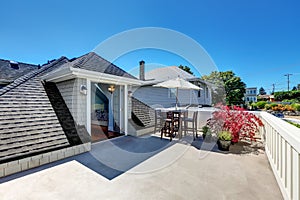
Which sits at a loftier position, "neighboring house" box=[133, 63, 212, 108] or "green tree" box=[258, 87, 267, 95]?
"green tree" box=[258, 87, 267, 95]

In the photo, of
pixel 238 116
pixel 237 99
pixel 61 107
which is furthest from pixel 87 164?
pixel 237 99

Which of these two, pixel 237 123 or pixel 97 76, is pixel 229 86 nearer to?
pixel 237 123

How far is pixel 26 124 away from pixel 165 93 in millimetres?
11628

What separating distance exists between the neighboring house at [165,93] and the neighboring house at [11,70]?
28.5 ft

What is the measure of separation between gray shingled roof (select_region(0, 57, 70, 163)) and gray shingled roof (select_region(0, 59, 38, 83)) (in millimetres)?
5991

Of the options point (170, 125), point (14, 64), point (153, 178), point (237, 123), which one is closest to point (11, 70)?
point (14, 64)

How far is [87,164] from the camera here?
3.86 metres

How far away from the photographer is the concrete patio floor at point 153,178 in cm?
261

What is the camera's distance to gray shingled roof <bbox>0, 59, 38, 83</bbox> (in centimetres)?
989

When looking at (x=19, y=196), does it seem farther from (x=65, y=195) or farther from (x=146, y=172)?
(x=146, y=172)

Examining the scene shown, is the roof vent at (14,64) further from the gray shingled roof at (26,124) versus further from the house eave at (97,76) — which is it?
the house eave at (97,76)

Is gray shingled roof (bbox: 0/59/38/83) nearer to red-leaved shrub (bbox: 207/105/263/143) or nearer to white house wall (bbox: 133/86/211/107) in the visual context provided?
white house wall (bbox: 133/86/211/107)

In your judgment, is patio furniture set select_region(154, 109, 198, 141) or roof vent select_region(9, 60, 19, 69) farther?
roof vent select_region(9, 60, 19, 69)

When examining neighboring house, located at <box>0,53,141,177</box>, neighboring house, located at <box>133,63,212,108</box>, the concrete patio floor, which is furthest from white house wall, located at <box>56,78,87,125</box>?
neighboring house, located at <box>133,63,212,108</box>
